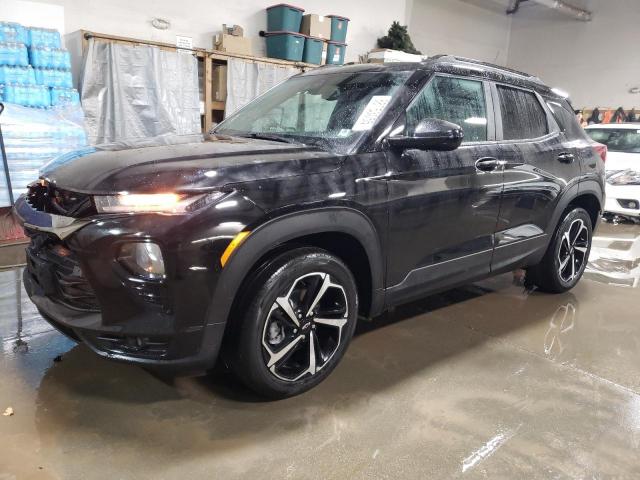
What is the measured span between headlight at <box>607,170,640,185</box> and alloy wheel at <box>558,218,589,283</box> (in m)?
3.93

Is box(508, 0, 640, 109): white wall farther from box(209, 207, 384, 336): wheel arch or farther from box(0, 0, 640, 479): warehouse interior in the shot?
box(209, 207, 384, 336): wheel arch

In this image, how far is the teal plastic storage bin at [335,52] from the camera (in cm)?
810

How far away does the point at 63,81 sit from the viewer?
17.5 feet

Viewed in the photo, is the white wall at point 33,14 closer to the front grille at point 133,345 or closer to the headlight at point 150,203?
the headlight at point 150,203

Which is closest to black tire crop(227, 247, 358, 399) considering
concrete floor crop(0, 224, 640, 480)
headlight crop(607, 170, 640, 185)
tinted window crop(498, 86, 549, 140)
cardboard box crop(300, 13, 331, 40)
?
concrete floor crop(0, 224, 640, 480)

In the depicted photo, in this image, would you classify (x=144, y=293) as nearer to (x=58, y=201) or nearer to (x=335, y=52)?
(x=58, y=201)

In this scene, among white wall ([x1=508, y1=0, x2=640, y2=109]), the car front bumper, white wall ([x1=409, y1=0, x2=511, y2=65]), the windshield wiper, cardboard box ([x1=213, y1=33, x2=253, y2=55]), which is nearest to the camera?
the car front bumper

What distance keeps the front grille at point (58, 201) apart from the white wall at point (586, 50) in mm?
14519

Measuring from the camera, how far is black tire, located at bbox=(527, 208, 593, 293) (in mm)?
3789

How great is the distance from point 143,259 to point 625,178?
7.49 metres

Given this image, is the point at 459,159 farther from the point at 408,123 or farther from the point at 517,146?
the point at 517,146

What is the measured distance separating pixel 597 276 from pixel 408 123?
314cm

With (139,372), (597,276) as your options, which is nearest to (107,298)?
(139,372)

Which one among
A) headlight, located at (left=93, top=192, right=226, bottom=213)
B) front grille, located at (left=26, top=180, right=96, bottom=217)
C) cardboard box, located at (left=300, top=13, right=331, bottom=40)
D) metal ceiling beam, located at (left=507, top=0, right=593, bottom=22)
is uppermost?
metal ceiling beam, located at (left=507, top=0, right=593, bottom=22)
